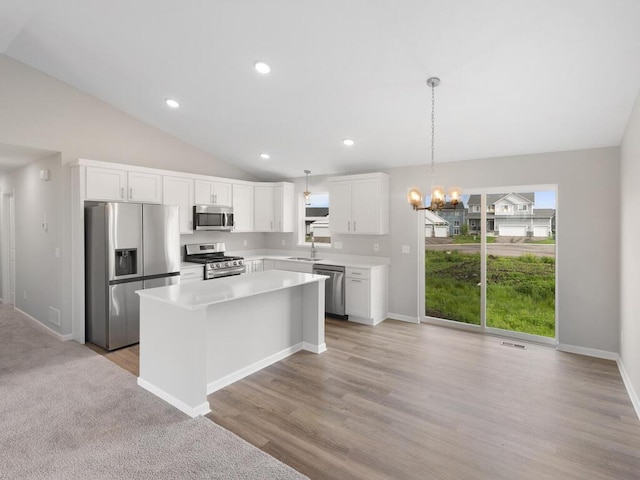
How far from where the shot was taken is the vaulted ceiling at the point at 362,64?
8.16 ft

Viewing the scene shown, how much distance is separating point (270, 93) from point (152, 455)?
134 inches

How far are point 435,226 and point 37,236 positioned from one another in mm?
5886

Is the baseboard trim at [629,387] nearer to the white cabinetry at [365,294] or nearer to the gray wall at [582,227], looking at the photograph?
the gray wall at [582,227]

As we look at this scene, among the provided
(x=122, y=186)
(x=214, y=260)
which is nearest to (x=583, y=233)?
(x=214, y=260)

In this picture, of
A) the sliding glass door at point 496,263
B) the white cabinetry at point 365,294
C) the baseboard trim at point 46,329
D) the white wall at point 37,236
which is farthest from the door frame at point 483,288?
the white wall at point 37,236

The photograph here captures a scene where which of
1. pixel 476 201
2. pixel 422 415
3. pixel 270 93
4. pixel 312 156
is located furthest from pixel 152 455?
pixel 476 201

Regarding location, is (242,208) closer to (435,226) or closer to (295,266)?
(295,266)

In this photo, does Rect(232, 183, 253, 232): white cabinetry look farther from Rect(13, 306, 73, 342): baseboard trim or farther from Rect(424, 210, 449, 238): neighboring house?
Rect(424, 210, 449, 238): neighboring house

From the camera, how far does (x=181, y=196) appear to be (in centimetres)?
530

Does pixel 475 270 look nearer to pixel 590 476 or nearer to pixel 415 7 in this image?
pixel 590 476

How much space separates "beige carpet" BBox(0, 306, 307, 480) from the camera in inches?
85.4

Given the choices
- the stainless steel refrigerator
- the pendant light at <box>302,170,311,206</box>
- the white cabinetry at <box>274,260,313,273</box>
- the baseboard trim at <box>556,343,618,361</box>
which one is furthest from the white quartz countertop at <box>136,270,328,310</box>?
the baseboard trim at <box>556,343,618,361</box>

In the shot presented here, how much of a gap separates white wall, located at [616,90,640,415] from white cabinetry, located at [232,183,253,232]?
524cm

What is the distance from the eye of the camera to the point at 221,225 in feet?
19.0
